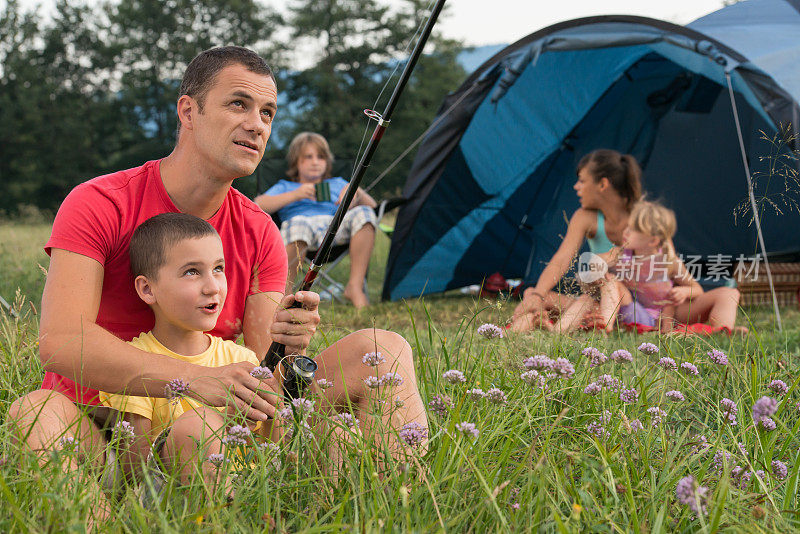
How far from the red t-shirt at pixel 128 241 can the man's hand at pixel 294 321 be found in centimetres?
11

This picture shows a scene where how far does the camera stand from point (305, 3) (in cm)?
2106

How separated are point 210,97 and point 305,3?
20.7 meters

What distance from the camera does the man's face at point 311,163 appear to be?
16.2 ft

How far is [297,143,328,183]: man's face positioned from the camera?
16.2ft

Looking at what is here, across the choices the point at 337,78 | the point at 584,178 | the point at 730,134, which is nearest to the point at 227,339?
the point at 584,178

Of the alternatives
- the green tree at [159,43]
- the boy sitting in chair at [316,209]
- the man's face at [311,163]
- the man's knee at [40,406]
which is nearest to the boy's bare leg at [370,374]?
the man's knee at [40,406]

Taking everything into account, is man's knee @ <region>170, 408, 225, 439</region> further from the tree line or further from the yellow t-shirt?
the tree line

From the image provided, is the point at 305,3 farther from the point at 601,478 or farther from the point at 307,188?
the point at 601,478

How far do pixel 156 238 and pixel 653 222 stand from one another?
2.91 metres

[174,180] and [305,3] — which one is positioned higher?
[305,3]

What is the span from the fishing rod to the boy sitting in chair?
2.89m

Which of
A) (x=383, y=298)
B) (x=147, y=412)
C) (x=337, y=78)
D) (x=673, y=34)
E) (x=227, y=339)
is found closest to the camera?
(x=147, y=412)

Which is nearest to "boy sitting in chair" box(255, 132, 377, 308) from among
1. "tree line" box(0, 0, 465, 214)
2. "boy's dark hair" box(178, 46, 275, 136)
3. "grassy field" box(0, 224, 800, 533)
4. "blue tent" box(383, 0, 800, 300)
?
"blue tent" box(383, 0, 800, 300)

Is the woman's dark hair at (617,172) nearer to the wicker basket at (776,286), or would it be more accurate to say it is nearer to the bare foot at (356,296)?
the wicker basket at (776,286)
